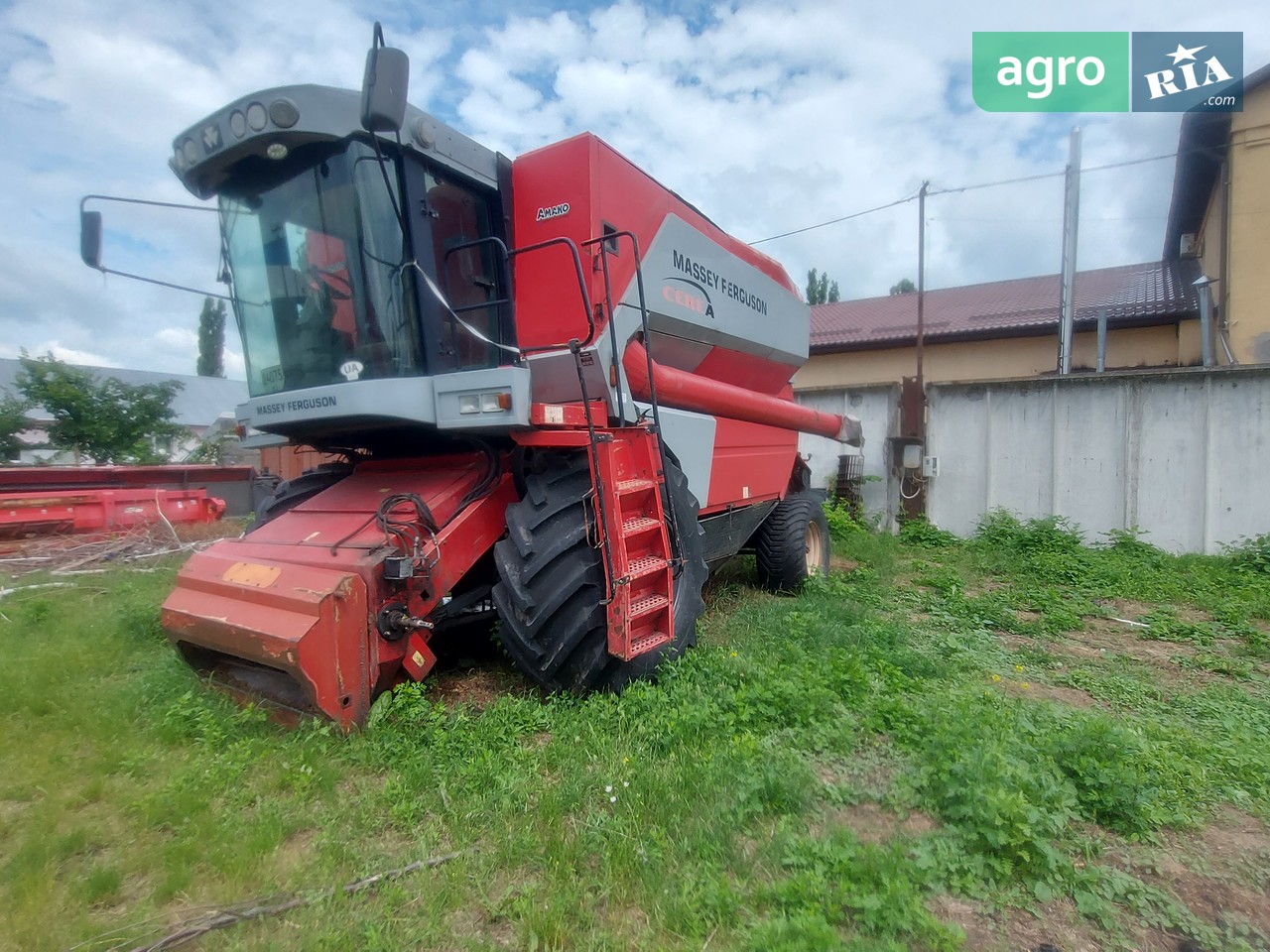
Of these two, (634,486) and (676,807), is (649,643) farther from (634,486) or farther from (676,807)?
(676,807)

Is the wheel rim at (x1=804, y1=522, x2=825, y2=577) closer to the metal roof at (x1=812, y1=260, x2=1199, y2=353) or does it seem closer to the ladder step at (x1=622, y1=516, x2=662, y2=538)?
the ladder step at (x1=622, y1=516, x2=662, y2=538)

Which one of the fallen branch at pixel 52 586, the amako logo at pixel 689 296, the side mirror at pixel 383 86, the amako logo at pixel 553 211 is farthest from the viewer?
the fallen branch at pixel 52 586

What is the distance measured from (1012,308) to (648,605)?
15.6m

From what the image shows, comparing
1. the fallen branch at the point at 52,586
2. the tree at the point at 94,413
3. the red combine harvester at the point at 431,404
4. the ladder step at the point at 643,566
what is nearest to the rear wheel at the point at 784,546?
the red combine harvester at the point at 431,404

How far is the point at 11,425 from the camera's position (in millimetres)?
15844

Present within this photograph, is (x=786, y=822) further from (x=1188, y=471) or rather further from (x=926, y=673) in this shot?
(x=1188, y=471)

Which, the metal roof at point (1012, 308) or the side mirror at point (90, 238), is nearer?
the side mirror at point (90, 238)

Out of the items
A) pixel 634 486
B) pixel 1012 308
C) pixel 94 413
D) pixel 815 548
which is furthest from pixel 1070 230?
pixel 94 413

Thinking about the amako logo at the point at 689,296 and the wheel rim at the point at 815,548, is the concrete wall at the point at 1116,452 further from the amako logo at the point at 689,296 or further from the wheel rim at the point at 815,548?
the amako logo at the point at 689,296

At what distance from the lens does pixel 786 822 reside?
7.25 ft

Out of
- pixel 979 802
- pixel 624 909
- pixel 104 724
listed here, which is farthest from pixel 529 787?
pixel 104 724

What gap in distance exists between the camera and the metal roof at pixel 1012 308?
13242 millimetres

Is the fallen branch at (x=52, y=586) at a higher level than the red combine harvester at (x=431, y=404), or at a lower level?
lower

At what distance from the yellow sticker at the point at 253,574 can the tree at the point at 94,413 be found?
51.7 feet
